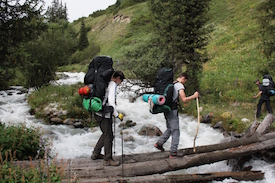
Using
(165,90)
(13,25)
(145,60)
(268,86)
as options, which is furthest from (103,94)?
(145,60)

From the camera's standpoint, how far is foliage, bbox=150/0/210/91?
14211 mm

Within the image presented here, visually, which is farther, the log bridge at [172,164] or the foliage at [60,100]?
the foliage at [60,100]

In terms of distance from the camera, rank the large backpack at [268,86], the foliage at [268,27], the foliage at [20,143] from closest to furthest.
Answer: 1. the foliage at [20,143]
2. the large backpack at [268,86]
3. the foliage at [268,27]

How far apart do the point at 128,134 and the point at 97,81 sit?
6331 mm

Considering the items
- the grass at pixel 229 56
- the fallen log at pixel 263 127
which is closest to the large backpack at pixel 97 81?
the fallen log at pixel 263 127

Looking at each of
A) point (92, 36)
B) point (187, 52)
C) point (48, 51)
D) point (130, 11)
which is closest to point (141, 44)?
point (187, 52)

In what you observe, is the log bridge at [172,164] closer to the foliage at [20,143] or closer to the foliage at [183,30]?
the foliage at [20,143]

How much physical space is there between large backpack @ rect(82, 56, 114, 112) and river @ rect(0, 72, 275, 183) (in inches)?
121

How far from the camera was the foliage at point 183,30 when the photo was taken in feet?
46.6

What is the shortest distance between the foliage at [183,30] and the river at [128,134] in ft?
11.4

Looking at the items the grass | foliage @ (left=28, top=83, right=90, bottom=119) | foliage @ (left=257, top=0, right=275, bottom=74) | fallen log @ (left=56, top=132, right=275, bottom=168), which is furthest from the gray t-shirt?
foliage @ (left=257, top=0, right=275, bottom=74)

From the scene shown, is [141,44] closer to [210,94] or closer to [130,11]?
[210,94]

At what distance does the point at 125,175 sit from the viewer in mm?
5621

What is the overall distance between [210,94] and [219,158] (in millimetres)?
9440
